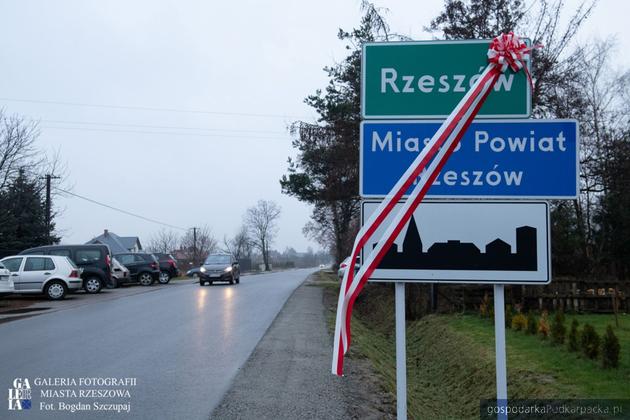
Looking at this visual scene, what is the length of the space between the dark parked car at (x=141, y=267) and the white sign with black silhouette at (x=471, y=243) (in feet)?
96.9

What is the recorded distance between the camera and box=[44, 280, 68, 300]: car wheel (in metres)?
20.4

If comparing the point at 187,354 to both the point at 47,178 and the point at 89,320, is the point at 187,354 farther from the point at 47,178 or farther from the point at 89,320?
the point at 47,178

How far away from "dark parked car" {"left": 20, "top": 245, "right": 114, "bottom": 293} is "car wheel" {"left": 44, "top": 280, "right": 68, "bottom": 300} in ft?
10.0

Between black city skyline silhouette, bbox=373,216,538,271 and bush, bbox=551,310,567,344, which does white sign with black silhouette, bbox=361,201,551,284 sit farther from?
bush, bbox=551,310,567,344

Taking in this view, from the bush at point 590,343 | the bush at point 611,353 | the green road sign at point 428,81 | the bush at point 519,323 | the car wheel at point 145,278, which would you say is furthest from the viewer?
the car wheel at point 145,278

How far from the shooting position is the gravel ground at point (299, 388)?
6.04m

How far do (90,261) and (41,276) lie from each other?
351 centimetres

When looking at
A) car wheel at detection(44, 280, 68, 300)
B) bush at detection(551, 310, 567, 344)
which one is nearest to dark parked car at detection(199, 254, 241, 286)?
car wheel at detection(44, 280, 68, 300)

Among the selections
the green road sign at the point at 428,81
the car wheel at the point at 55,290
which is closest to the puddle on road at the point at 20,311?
the car wheel at the point at 55,290

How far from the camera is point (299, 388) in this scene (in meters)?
6.93

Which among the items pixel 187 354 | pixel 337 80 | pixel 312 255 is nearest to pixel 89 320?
pixel 187 354

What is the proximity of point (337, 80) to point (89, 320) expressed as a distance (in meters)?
13.7

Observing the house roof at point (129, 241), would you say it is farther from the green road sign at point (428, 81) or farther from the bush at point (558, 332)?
the green road sign at point (428, 81)

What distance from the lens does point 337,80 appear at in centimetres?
2356
